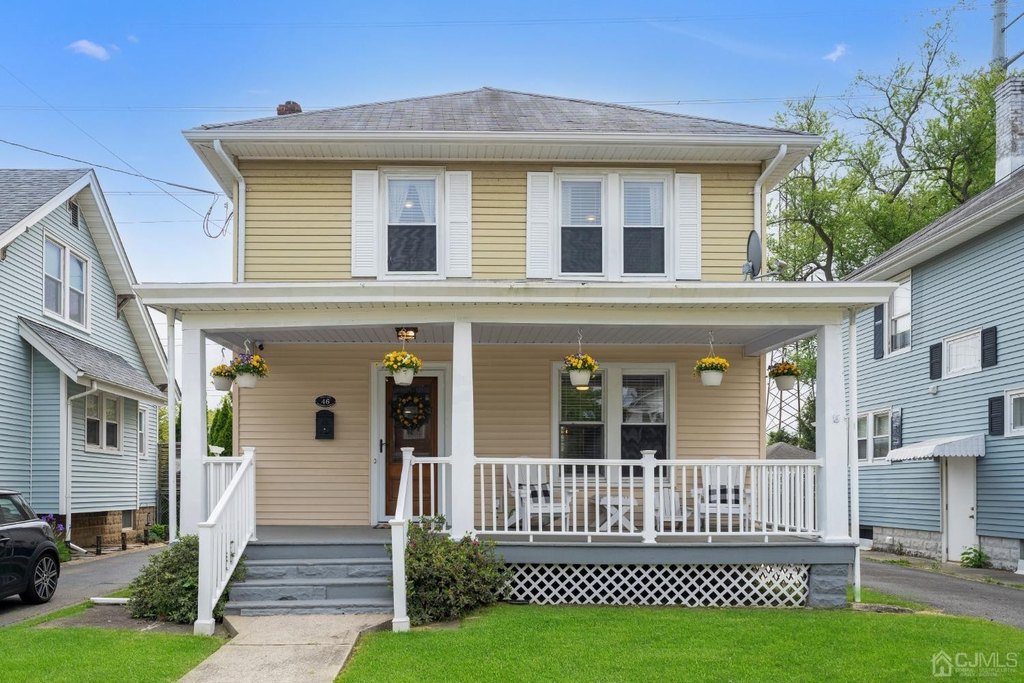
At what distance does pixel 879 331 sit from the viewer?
19984 mm

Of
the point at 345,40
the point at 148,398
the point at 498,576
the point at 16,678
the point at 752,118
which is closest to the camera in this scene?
the point at 16,678

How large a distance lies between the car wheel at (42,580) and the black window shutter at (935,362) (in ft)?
48.5

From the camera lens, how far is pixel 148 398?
18.9m

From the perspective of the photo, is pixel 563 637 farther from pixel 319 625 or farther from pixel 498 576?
pixel 319 625

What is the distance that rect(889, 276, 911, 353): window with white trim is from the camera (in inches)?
741

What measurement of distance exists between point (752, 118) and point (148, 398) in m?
21.0

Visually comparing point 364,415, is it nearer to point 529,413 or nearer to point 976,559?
point 529,413

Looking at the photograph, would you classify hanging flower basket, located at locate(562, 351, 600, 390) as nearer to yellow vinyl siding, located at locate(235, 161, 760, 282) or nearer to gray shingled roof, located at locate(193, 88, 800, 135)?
yellow vinyl siding, located at locate(235, 161, 760, 282)

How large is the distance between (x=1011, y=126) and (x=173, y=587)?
Answer: 16835mm

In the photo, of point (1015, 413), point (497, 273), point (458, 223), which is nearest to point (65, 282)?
point (458, 223)

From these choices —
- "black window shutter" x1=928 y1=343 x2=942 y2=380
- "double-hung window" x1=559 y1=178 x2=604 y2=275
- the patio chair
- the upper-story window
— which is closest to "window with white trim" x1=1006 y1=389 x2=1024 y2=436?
"black window shutter" x1=928 y1=343 x2=942 y2=380

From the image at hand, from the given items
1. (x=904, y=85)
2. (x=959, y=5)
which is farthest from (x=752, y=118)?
(x=959, y=5)

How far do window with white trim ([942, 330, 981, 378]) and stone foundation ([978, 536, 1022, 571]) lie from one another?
2.85 meters

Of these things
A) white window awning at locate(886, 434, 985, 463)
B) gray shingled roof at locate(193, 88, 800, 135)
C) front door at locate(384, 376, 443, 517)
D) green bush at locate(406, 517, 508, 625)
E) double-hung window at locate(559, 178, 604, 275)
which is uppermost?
gray shingled roof at locate(193, 88, 800, 135)
